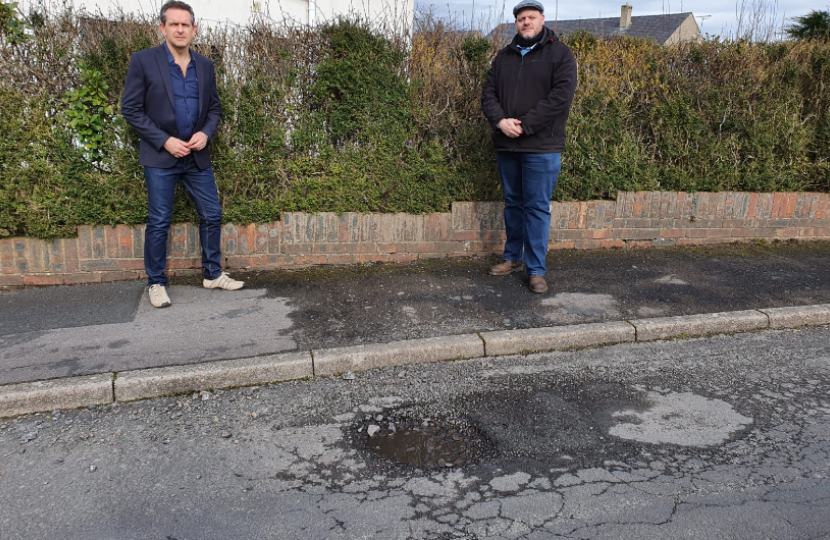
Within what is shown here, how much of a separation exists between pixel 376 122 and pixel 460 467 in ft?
12.6

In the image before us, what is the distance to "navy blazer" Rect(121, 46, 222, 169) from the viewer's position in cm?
489

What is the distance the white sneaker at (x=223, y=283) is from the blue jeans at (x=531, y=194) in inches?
99.1

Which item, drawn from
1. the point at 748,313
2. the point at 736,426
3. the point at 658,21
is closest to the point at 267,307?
the point at 736,426

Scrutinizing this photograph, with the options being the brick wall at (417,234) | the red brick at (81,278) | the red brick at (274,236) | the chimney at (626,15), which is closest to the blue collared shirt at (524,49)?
the brick wall at (417,234)

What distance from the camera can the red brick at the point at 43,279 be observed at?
18.2 ft

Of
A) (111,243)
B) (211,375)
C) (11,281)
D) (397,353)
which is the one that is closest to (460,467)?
(397,353)

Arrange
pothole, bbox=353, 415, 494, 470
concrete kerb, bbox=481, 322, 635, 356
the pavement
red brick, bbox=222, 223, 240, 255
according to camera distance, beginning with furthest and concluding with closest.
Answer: red brick, bbox=222, 223, 240, 255 < concrete kerb, bbox=481, 322, 635, 356 < the pavement < pothole, bbox=353, 415, 494, 470

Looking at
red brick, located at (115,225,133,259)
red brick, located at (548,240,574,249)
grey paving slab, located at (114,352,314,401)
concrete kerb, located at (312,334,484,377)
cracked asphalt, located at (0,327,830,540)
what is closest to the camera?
cracked asphalt, located at (0,327,830,540)

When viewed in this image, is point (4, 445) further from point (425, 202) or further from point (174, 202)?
point (425, 202)

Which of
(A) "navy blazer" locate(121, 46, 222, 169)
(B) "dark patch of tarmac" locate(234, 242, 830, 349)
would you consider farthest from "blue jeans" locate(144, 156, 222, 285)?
(B) "dark patch of tarmac" locate(234, 242, 830, 349)

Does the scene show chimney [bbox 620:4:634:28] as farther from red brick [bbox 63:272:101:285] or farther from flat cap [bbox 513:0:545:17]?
red brick [bbox 63:272:101:285]

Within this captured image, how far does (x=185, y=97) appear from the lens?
199 inches

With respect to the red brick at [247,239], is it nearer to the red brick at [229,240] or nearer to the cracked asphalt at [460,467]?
the red brick at [229,240]

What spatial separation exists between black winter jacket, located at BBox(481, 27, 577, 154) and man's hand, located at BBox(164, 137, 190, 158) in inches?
99.3
